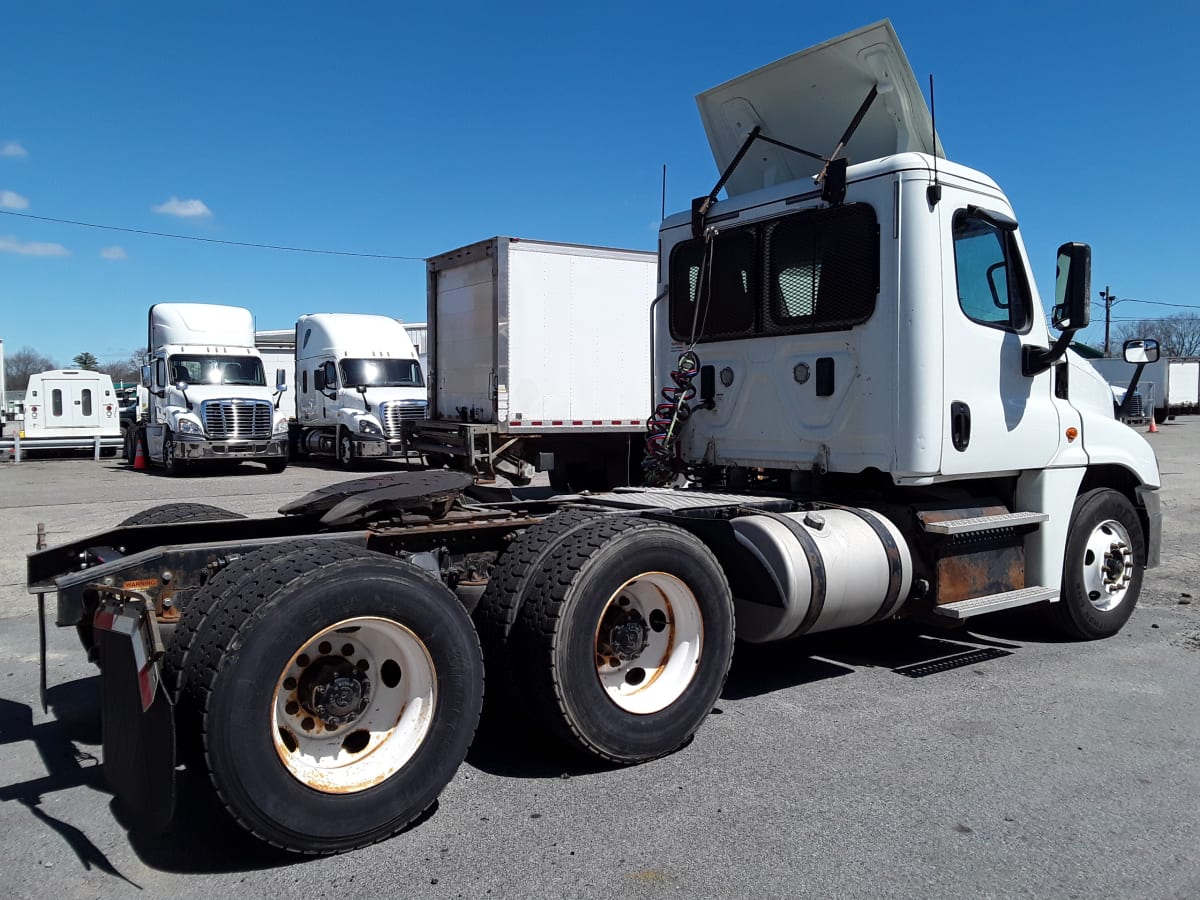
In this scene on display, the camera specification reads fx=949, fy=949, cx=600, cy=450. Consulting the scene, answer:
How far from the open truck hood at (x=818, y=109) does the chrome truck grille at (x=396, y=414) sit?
1522 cm

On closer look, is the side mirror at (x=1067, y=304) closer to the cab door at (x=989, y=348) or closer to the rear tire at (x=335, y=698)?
the cab door at (x=989, y=348)

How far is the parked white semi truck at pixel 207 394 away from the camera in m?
20.4

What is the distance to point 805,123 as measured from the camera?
636 centimetres

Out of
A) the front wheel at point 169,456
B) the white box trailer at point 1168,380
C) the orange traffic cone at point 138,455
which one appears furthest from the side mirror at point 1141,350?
the white box trailer at point 1168,380

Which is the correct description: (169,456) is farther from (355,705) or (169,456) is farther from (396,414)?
(355,705)

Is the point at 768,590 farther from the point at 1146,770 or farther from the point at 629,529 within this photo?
the point at 1146,770

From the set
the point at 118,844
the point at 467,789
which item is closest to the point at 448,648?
the point at 467,789

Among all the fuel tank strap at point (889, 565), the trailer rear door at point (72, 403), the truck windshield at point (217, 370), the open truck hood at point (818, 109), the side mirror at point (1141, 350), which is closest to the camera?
the fuel tank strap at point (889, 565)

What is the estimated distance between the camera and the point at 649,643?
4457mm

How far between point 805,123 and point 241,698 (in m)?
5.09

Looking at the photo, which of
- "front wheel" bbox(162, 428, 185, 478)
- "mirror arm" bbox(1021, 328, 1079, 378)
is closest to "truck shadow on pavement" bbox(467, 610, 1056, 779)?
"mirror arm" bbox(1021, 328, 1079, 378)

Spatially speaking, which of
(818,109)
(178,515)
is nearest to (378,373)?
(818,109)

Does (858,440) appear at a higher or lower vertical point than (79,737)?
higher

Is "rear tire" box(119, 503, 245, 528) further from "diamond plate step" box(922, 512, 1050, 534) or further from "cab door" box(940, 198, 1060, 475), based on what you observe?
"cab door" box(940, 198, 1060, 475)
